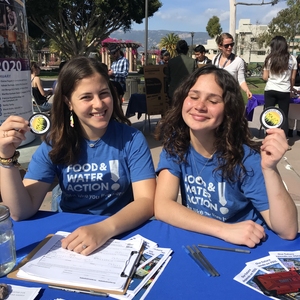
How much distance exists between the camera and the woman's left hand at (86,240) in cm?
129

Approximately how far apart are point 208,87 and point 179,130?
12.2 inches

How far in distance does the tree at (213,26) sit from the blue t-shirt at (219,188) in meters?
64.9

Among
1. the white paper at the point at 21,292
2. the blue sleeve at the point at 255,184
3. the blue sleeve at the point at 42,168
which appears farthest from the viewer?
the blue sleeve at the point at 42,168

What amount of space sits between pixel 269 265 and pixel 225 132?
0.77m

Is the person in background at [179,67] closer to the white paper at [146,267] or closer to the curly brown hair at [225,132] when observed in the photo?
the curly brown hair at [225,132]

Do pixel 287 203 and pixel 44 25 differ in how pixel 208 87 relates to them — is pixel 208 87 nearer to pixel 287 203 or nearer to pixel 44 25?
pixel 287 203

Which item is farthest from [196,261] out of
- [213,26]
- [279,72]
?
[213,26]

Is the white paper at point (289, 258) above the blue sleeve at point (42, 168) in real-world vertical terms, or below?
below

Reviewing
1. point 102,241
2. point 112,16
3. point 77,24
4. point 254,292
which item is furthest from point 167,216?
point 77,24

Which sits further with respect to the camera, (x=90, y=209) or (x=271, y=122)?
(x=90, y=209)

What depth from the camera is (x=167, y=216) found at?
1588 millimetres

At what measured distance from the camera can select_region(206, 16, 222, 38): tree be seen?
204ft

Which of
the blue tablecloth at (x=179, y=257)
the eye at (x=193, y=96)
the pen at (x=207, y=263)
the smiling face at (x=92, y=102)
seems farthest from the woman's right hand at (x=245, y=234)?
the smiling face at (x=92, y=102)

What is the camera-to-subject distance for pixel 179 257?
4.17 feet
